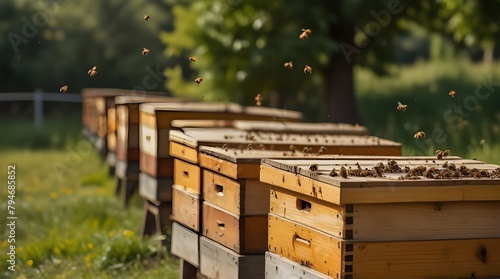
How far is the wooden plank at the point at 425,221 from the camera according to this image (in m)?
4.48

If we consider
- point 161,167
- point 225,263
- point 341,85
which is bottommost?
point 225,263

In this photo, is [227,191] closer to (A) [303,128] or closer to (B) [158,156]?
(A) [303,128]

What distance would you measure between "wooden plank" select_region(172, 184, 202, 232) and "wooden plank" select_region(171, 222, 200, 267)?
5cm

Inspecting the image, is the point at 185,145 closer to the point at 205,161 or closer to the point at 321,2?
the point at 205,161

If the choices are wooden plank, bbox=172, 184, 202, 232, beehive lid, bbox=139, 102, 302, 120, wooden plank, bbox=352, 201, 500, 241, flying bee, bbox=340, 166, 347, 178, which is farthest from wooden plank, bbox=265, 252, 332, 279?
beehive lid, bbox=139, 102, 302, 120

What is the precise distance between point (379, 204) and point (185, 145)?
2.47 metres

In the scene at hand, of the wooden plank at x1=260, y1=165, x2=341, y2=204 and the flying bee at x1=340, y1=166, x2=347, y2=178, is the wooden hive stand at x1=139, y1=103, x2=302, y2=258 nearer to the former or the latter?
the wooden plank at x1=260, y1=165, x2=341, y2=204

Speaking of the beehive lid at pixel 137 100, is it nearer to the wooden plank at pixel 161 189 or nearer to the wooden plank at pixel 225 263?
the wooden plank at pixel 161 189

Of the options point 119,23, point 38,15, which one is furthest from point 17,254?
point 119,23

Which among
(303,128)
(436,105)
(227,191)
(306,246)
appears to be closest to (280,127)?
(303,128)

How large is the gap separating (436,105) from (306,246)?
1334cm

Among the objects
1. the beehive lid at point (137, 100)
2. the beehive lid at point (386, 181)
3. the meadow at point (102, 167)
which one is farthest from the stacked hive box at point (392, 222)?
the beehive lid at point (137, 100)

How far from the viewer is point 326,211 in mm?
4582

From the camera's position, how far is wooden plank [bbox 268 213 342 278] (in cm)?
450
